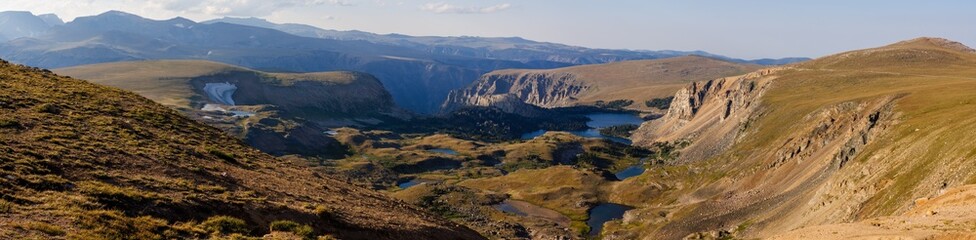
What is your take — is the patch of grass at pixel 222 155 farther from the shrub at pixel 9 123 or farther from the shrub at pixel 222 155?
the shrub at pixel 9 123

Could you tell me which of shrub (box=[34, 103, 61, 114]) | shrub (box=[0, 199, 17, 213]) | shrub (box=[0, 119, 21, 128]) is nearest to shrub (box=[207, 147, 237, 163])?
shrub (box=[34, 103, 61, 114])

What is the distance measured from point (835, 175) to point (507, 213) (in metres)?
71.9

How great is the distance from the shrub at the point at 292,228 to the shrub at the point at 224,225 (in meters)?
1.50

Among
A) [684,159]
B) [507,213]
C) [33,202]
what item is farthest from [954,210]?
[684,159]

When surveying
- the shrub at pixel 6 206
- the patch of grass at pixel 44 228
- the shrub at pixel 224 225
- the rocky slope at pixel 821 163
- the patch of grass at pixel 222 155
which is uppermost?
the shrub at pixel 6 206

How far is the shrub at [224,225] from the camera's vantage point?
2800 centimetres

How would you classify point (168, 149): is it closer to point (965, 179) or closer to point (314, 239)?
point (314, 239)

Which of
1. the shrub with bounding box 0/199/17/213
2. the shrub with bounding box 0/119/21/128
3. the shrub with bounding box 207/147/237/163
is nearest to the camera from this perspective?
the shrub with bounding box 0/199/17/213

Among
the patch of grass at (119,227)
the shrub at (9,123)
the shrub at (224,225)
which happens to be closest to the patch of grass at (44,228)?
the patch of grass at (119,227)

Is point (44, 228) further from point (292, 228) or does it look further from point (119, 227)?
point (292, 228)

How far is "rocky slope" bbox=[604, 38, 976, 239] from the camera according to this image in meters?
66.3

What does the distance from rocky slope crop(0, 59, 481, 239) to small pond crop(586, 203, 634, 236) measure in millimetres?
92769

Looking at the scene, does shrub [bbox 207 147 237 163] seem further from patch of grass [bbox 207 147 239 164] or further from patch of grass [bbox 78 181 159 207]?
patch of grass [bbox 78 181 159 207]

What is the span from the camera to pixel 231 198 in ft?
110
